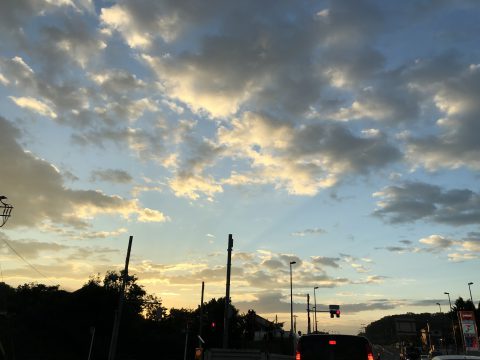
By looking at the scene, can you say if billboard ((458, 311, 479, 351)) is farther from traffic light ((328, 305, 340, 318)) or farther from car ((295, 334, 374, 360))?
car ((295, 334, 374, 360))

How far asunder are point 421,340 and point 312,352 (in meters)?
140

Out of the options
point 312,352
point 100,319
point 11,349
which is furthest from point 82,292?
point 312,352

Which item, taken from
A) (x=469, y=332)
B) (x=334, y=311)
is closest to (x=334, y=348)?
(x=469, y=332)

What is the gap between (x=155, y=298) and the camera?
106 m

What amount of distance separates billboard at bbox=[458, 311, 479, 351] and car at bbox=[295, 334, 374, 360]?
49240 millimetres

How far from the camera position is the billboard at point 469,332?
50156 mm

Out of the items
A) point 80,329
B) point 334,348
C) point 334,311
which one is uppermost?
point 334,311

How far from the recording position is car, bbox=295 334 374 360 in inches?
391

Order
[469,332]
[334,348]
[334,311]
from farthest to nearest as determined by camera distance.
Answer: [334,311]
[469,332]
[334,348]

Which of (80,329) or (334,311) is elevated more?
(334,311)

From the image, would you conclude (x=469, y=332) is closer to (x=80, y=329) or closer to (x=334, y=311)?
(x=334, y=311)

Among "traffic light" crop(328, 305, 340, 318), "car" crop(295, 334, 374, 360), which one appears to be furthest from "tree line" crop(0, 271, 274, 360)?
"car" crop(295, 334, 374, 360)

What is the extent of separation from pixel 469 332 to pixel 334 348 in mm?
50307

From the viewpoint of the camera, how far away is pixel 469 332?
5088cm
